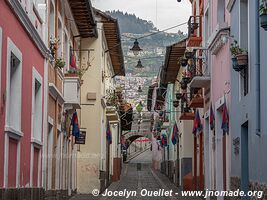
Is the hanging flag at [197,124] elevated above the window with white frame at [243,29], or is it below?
below

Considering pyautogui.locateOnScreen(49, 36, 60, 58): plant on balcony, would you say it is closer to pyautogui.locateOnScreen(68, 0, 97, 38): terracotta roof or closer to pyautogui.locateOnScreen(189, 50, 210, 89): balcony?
pyautogui.locateOnScreen(68, 0, 97, 38): terracotta roof

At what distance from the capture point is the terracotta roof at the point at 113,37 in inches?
1214

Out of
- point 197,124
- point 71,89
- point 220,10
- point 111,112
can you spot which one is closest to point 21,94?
point 220,10

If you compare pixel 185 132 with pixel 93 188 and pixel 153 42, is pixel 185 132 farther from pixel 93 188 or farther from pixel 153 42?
pixel 153 42

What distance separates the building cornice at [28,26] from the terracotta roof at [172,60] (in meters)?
14.8

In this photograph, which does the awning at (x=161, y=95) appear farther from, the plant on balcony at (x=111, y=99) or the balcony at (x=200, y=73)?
the balcony at (x=200, y=73)

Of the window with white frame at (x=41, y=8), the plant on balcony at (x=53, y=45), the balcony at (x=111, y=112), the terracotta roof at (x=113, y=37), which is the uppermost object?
the terracotta roof at (x=113, y=37)

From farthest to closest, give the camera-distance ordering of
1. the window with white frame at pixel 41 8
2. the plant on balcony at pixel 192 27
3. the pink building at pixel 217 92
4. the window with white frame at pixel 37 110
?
the plant on balcony at pixel 192 27
the pink building at pixel 217 92
the window with white frame at pixel 41 8
the window with white frame at pixel 37 110

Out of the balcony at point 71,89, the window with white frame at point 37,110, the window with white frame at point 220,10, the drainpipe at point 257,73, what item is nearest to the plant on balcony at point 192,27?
the balcony at point 71,89

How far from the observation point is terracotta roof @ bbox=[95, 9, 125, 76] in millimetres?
30828

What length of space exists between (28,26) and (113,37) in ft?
63.3

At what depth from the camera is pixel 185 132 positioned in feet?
111

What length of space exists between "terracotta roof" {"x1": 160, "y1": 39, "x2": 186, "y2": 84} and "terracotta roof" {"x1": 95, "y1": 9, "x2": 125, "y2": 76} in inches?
104

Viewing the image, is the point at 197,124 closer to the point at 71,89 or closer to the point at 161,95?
the point at 71,89
